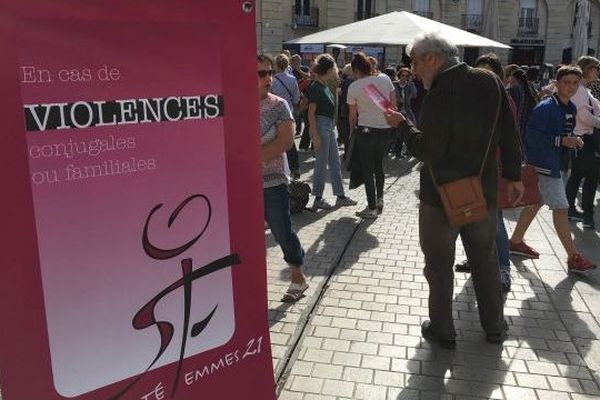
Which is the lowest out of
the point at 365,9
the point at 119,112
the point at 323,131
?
the point at 323,131

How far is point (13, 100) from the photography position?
1477 mm

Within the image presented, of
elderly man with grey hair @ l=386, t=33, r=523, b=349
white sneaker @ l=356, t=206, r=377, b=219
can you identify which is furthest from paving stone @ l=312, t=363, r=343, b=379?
white sneaker @ l=356, t=206, r=377, b=219

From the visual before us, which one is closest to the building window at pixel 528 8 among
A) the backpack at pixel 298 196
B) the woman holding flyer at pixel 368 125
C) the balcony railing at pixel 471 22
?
the balcony railing at pixel 471 22

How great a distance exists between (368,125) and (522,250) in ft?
7.37

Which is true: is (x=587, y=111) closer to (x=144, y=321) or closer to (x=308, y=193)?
(x=308, y=193)

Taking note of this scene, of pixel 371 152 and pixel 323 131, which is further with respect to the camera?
pixel 323 131

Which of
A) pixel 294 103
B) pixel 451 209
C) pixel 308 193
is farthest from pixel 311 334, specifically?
pixel 294 103

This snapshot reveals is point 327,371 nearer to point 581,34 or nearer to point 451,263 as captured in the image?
point 451,263

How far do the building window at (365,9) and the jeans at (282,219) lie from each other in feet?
114

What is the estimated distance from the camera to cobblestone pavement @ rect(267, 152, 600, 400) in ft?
10.6

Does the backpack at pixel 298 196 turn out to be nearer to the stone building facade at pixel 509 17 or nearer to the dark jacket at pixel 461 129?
the dark jacket at pixel 461 129

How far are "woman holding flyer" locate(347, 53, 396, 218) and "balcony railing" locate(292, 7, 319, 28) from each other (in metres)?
29.5

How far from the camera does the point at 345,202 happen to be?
733 cm

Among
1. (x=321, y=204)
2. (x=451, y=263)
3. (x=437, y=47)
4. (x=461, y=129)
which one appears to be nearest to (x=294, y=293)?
(x=451, y=263)
